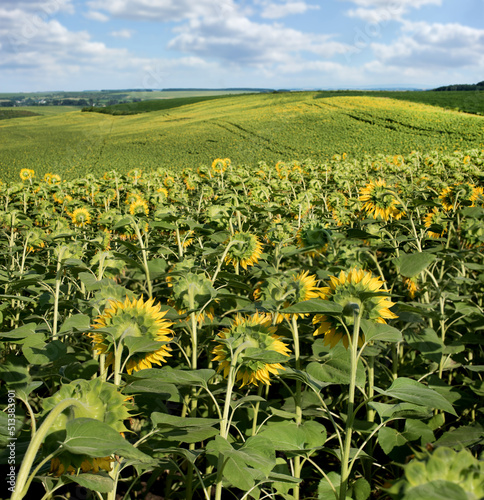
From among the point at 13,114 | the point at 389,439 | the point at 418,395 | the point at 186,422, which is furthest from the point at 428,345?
the point at 13,114

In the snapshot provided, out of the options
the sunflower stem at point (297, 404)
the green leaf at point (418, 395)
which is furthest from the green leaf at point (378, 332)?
the sunflower stem at point (297, 404)

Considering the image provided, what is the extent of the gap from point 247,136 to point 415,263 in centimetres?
3647

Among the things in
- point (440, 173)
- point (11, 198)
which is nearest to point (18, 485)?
point (11, 198)

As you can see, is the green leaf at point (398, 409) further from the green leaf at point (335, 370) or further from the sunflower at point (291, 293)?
the sunflower at point (291, 293)

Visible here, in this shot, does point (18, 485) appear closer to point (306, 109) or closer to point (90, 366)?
point (90, 366)

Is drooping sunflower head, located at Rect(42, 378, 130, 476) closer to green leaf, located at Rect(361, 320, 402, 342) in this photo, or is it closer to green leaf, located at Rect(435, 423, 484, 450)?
green leaf, located at Rect(361, 320, 402, 342)

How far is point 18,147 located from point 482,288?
1709 inches

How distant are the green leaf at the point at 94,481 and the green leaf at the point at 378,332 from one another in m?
0.83

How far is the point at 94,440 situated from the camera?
0.76 metres

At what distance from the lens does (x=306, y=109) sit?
4369cm

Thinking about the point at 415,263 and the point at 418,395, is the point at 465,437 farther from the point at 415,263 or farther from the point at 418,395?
the point at 415,263

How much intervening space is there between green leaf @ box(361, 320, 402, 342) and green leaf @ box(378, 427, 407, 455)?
438 mm

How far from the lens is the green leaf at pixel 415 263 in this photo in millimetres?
1685

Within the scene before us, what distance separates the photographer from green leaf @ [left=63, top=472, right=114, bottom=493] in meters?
0.86
